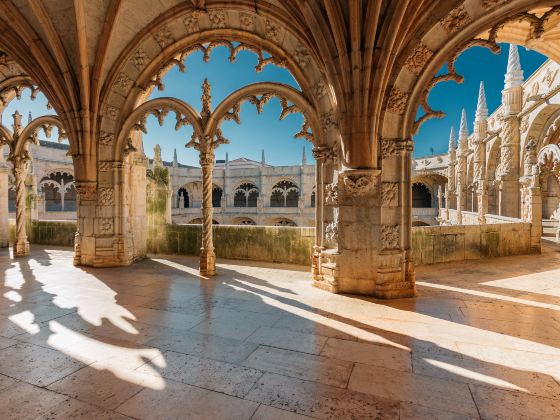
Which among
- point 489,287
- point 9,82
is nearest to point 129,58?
point 9,82

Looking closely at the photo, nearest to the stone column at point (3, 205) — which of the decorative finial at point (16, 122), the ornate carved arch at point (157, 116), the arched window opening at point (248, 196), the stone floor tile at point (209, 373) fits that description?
the decorative finial at point (16, 122)

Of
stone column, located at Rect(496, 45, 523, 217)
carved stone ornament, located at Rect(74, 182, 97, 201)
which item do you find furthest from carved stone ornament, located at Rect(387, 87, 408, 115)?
stone column, located at Rect(496, 45, 523, 217)

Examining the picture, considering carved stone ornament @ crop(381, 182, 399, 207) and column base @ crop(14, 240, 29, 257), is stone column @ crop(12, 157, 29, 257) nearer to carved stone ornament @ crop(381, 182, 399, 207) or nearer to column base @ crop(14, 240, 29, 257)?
column base @ crop(14, 240, 29, 257)

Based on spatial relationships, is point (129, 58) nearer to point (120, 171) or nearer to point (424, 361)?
point (120, 171)

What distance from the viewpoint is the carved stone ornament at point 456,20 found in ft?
11.5

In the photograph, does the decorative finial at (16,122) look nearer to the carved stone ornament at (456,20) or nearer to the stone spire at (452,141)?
the carved stone ornament at (456,20)

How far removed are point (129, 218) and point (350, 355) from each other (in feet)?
17.8

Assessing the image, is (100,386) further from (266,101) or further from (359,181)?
(266,101)

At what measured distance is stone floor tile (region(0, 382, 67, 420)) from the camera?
155 centimetres

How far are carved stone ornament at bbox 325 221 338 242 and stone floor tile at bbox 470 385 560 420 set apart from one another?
2377mm

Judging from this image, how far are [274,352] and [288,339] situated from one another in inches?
10.0

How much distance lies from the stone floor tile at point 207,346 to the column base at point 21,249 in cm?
626

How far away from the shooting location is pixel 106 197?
5637 mm

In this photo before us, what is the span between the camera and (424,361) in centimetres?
210
